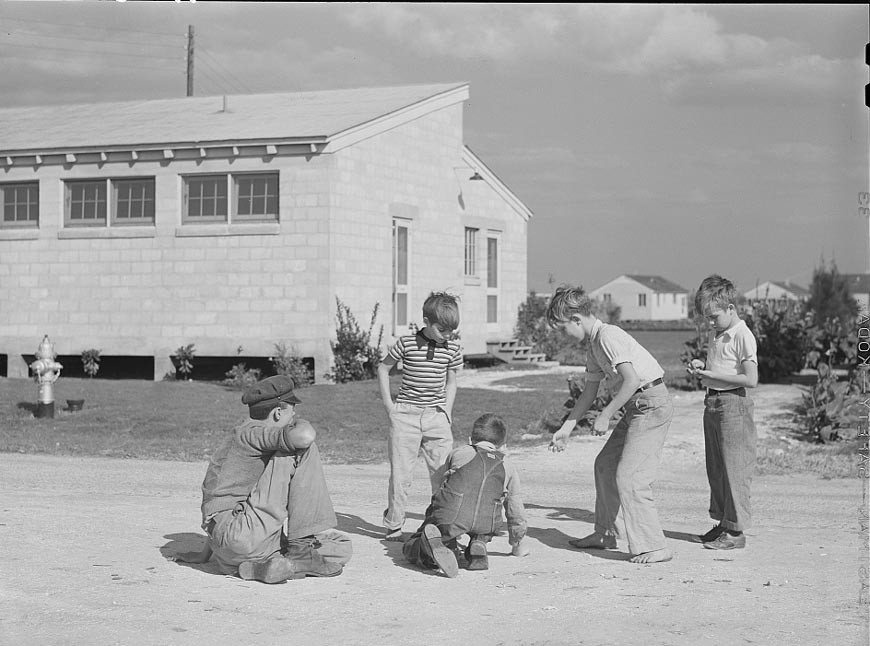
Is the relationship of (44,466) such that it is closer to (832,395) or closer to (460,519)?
(460,519)

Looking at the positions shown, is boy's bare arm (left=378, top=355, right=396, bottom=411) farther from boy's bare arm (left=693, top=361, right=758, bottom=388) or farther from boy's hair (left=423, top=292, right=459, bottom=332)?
boy's bare arm (left=693, top=361, right=758, bottom=388)

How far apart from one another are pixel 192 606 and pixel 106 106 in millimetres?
23548

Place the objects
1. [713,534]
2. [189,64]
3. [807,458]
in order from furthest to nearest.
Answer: [189,64] < [807,458] < [713,534]

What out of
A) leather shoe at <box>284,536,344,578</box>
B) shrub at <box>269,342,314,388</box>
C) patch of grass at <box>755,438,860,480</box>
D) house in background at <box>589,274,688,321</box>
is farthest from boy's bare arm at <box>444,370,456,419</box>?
house in background at <box>589,274,688,321</box>

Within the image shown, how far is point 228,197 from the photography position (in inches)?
858

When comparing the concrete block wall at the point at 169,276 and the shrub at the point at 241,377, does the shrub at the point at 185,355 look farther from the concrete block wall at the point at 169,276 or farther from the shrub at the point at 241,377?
the shrub at the point at 241,377

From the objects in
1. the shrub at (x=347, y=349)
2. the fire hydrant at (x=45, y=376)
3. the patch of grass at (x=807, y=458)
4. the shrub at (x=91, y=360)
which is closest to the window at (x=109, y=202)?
the shrub at (x=91, y=360)

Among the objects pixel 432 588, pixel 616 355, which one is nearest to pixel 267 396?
pixel 432 588

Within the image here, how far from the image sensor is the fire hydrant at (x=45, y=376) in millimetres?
15570

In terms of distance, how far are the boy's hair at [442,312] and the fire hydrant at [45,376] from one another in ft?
30.8

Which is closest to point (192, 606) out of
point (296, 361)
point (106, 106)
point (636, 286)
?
point (296, 361)

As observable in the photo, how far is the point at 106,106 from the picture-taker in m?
27.6

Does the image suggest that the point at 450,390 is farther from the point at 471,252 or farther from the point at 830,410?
the point at 471,252

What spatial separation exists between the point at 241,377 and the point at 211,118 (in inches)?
249
